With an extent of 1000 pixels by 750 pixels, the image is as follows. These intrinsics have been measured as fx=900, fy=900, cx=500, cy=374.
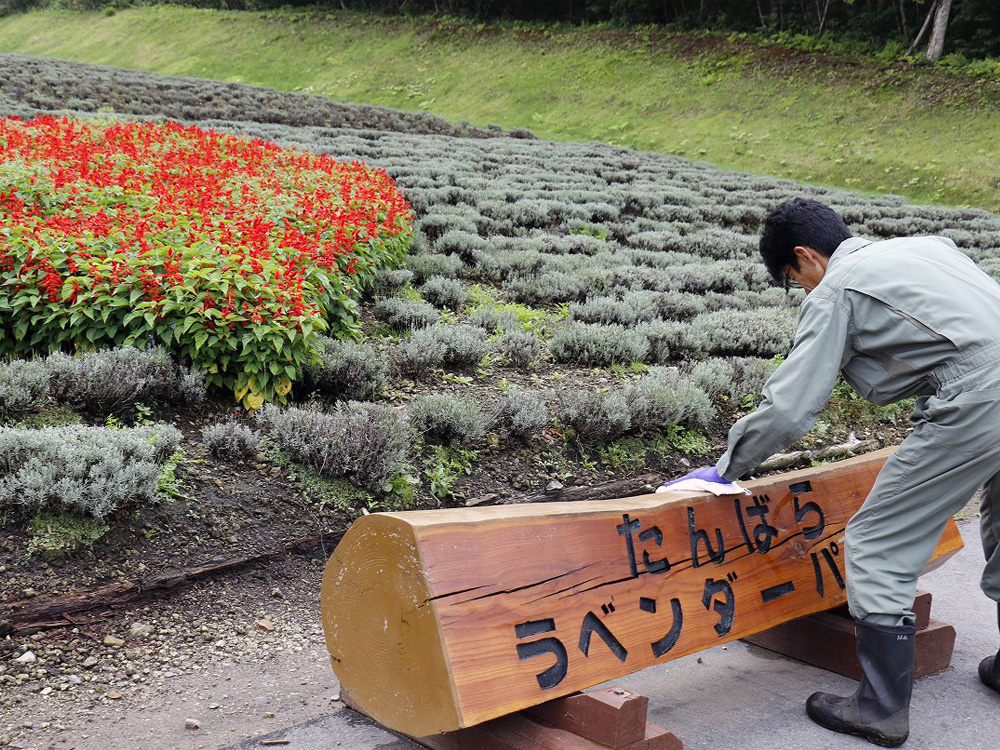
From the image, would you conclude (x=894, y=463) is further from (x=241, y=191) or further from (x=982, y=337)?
(x=241, y=191)

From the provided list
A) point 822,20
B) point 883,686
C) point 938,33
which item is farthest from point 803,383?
point 822,20

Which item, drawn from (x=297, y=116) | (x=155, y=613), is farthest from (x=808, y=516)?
(x=297, y=116)

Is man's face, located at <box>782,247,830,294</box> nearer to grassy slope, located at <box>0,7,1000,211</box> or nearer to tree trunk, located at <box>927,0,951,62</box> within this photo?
grassy slope, located at <box>0,7,1000,211</box>

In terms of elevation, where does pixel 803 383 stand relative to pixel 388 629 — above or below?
above

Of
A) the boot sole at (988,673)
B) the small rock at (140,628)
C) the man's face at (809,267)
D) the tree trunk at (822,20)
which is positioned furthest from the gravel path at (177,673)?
the tree trunk at (822,20)

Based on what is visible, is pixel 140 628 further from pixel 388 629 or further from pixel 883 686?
pixel 883 686

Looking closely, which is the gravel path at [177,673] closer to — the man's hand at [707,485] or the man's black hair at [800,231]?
the man's hand at [707,485]

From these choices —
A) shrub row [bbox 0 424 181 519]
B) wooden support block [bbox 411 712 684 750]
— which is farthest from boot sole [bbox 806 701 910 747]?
shrub row [bbox 0 424 181 519]

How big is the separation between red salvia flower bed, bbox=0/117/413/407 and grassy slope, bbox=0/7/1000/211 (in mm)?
19216

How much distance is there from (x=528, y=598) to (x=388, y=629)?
1.42 ft

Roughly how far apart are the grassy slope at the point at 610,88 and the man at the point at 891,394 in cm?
2110

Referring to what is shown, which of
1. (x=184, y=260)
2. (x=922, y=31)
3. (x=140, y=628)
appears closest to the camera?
(x=140, y=628)

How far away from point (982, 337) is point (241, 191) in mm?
6802

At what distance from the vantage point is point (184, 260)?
5.84 m
